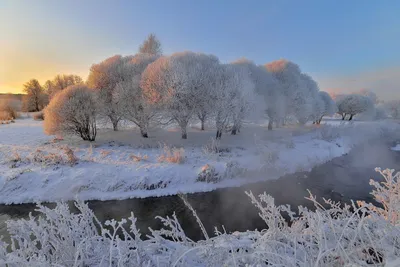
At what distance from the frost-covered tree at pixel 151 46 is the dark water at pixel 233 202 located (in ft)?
89.7

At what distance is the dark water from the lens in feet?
26.2

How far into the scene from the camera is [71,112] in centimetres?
1547

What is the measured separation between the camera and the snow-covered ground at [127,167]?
391 inches

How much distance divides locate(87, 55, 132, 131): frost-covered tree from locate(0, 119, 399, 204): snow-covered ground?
257cm

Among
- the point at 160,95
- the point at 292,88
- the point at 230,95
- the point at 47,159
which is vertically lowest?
the point at 47,159

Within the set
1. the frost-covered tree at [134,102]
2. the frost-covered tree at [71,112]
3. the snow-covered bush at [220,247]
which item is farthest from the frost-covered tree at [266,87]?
the snow-covered bush at [220,247]

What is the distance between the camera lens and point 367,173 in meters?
13.4

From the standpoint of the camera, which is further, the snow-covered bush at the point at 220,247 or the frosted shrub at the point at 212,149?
the frosted shrub at the point at 212,149

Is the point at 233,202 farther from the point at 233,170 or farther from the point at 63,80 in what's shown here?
the point at 63,80

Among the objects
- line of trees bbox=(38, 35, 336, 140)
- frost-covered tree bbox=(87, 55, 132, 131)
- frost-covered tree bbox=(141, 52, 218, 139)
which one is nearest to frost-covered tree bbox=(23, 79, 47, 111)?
frost-covered tree bbox=(87, 55, 132, 131)

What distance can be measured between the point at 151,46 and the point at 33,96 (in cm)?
3259

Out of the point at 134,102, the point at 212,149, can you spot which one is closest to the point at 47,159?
the point at 134,102

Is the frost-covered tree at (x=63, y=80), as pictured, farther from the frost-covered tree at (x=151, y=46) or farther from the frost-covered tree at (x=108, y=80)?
the frost-covered tree at (x=108, y=80)

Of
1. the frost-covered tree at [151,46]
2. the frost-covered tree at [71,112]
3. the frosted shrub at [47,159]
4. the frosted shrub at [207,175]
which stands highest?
the frost-covered tree at [151,46]
